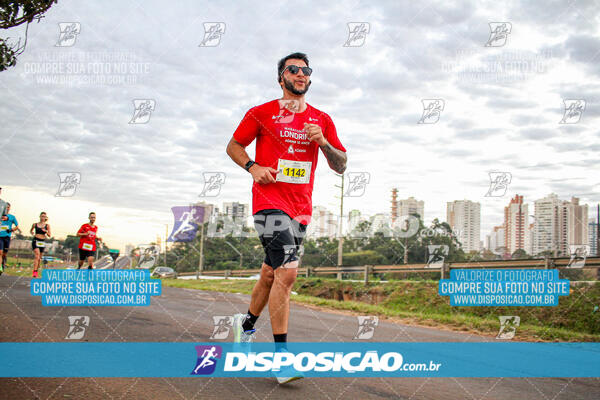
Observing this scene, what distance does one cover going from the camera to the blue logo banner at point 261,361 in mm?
3379

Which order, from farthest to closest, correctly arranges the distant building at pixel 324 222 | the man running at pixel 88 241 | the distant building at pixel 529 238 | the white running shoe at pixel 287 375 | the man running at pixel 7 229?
the distant building at pixel 324 222 < the distant building at pixel 529 238 < the man running at pixel 7 229 < the man running at pixel 88 241 < the white running shoe at pixel 287 375

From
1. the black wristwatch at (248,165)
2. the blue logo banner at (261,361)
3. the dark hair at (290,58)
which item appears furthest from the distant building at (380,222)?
the black wristwatch at (248,165)

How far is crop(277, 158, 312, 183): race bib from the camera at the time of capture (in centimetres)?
364

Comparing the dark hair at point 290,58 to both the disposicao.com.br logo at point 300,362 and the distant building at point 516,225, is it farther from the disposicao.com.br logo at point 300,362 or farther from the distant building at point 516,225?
the distant building at point 516,225

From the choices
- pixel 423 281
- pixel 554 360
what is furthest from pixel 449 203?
pixel 554 360

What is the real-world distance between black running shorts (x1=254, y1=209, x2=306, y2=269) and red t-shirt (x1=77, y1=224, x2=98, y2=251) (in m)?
9.66

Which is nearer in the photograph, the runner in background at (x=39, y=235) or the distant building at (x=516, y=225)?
the runner in background at (x=39, y=235)

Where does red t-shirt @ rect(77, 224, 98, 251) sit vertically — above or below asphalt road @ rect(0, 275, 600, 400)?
above

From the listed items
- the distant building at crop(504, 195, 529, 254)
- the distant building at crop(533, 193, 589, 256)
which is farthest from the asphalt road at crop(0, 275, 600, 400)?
the distant building at crop(504, 195, 529, 254)

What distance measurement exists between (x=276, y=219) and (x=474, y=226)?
20201 mm

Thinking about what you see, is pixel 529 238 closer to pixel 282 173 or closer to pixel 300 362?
pixel 300 362

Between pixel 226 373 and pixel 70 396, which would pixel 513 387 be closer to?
pixel 226 373

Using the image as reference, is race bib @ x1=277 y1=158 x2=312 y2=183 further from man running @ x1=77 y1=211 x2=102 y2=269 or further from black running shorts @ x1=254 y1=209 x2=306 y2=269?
man running @ x1=77 y1=211 x2=102 y2=269

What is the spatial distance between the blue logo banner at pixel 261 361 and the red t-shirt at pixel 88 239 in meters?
8.37
